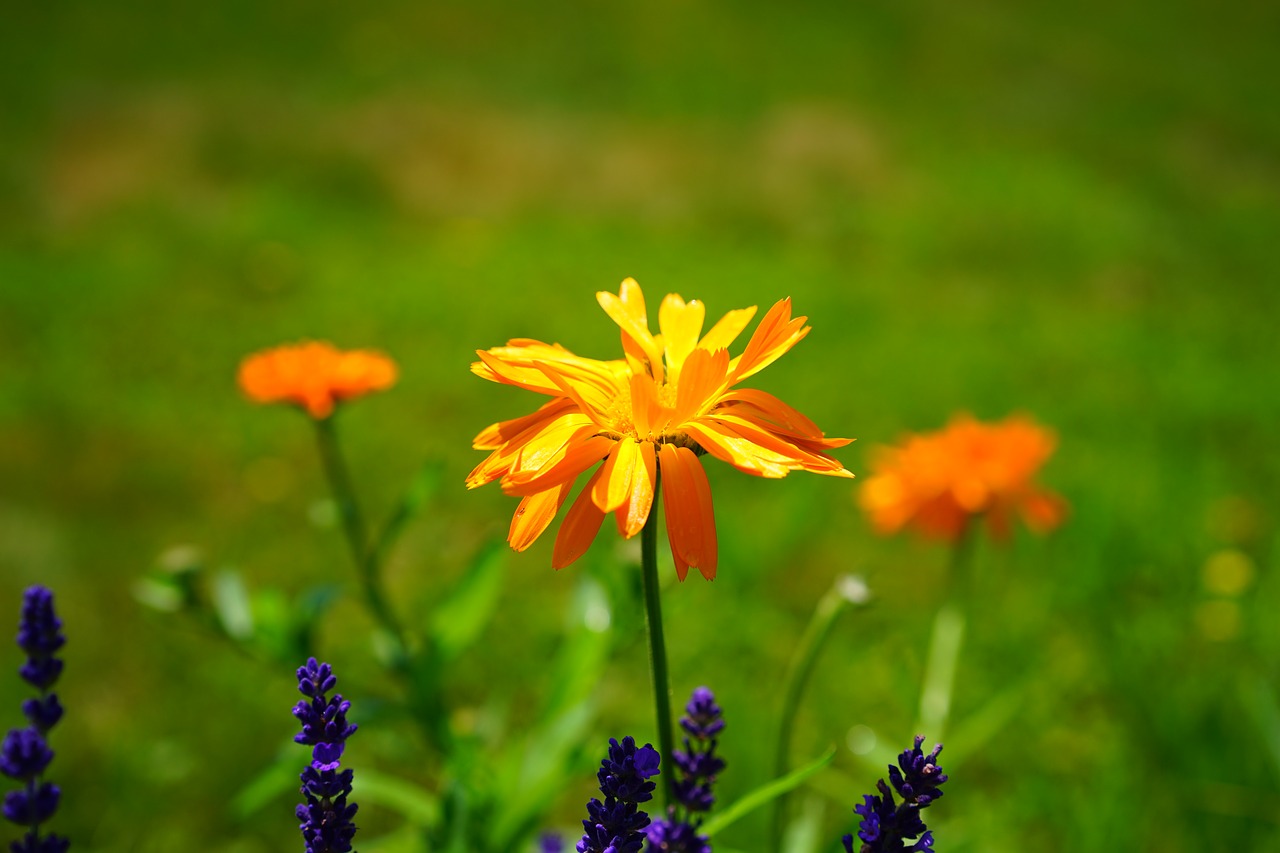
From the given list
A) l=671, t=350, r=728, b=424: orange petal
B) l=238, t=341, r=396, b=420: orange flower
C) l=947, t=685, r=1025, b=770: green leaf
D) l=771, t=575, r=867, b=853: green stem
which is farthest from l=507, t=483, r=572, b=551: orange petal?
l=947, t=685, r=1025, b=770: green leaf

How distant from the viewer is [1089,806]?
176 cm

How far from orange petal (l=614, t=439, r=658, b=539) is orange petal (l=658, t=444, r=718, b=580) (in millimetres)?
13

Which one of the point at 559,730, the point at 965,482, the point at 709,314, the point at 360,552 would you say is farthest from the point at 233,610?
the point at 709,314

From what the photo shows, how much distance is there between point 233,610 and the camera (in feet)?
5.17

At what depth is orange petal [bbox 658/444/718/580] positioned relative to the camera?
76 centimetres

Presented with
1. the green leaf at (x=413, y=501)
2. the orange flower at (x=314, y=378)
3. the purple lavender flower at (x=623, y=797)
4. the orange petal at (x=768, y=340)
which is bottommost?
the purple lavender flower at (x=623, y=797)

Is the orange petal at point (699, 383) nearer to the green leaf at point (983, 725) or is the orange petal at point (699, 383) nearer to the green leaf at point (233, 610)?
the green leaf at point (983, 725)

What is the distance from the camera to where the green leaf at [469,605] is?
1.52 metres

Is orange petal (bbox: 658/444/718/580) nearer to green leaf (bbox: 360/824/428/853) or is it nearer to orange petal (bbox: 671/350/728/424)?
orange petal (bbox: 671/350/728/424)

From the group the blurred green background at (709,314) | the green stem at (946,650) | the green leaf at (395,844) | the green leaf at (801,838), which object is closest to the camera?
the green leaf at (801,838)

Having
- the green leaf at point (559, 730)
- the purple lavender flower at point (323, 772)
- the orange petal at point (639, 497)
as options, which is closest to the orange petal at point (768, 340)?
the orange petal at point (639, 497)

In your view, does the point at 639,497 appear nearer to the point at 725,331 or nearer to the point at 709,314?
the point at 725,331

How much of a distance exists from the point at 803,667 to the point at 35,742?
28.9 inches

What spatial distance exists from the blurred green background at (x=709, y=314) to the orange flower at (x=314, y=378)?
0.77 ft
